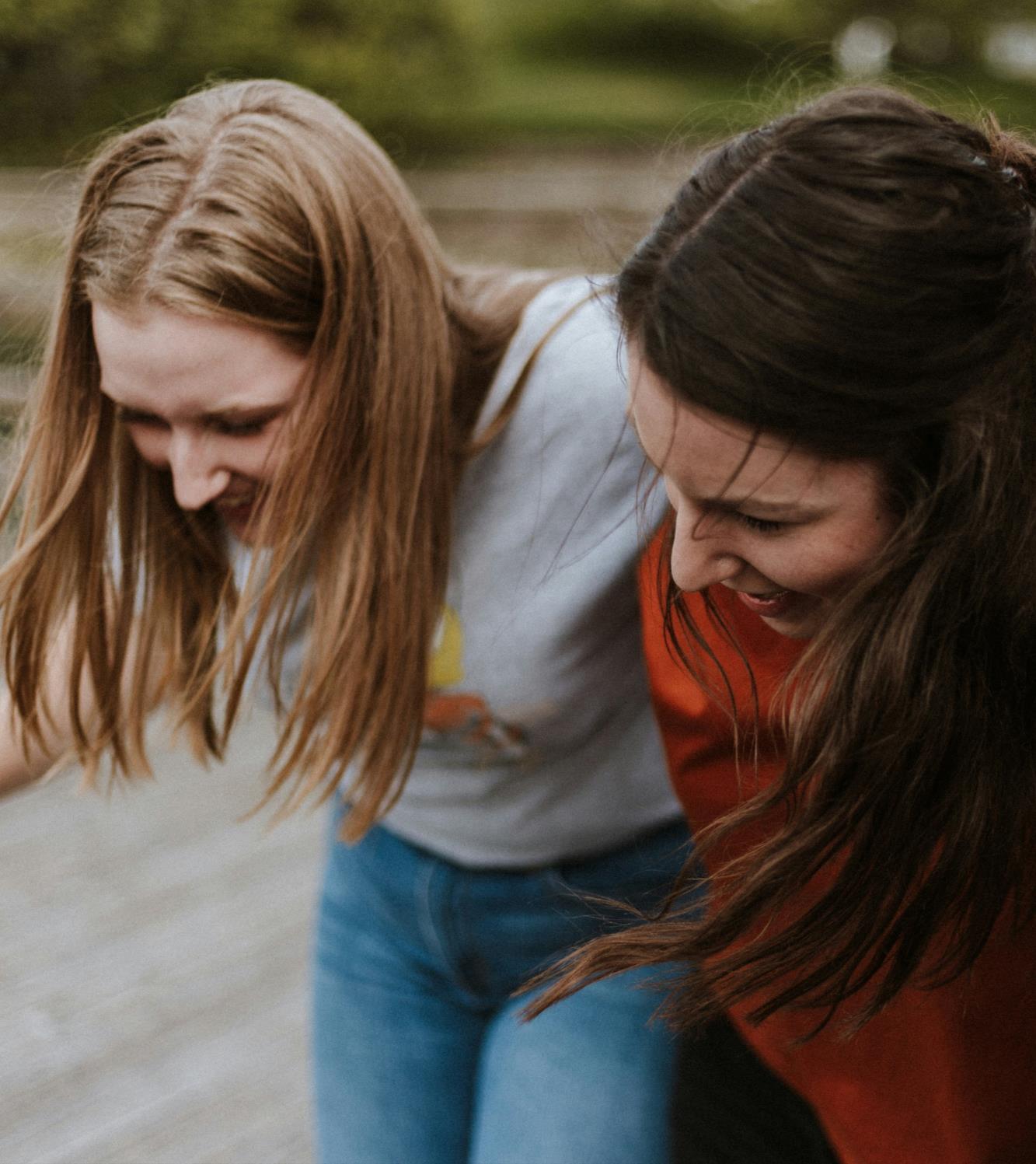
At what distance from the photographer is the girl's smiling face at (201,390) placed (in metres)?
1.05

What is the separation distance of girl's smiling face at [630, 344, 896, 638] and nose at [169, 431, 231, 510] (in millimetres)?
400

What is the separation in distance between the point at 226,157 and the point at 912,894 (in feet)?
2.51

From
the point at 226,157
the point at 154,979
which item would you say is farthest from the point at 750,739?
the point at 154,979

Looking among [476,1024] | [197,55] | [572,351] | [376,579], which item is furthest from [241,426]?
[197,55]

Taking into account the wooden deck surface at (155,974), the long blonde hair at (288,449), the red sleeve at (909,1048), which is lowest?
the wooden deck surface at (155,974)

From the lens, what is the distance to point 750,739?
3.37ft

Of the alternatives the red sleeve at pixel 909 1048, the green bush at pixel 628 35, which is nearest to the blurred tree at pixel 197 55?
the green bush at pixel 628 35

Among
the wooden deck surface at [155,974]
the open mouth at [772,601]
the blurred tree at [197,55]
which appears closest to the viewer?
the open mouth at [772,601]

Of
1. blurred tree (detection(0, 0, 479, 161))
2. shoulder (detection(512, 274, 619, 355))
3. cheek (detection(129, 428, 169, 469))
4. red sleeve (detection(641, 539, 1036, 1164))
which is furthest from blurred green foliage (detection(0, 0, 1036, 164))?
red sleeve (detection(641, 539, 1036, 1164))

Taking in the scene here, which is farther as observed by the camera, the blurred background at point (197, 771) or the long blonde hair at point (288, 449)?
the blurred background at point (197, 771)

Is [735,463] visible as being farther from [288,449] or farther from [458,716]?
[458,716]

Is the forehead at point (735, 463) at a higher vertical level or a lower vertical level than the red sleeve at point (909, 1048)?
higher

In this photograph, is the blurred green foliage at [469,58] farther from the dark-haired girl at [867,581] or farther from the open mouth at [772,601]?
the open mouth at [772,601]

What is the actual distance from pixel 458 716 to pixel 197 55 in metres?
4.10
